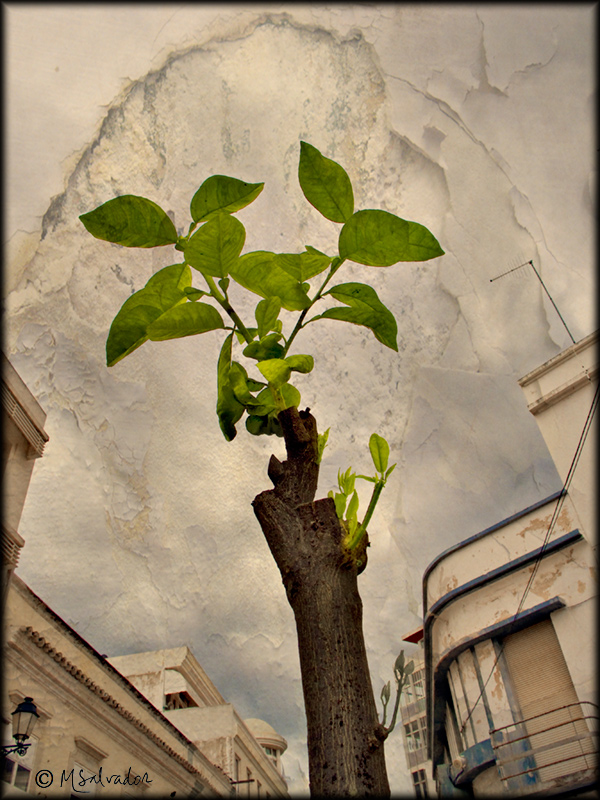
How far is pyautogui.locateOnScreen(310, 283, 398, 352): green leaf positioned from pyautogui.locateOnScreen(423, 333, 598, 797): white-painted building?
9164mm

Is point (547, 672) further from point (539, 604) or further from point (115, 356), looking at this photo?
point (115, 356)

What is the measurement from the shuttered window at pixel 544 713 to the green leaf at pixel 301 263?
32.9 ft

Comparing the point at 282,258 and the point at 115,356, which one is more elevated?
the point at 282,258

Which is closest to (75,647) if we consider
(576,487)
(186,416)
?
(576,487)

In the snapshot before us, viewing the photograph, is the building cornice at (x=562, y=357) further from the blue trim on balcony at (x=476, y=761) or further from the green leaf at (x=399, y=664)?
the green leaf at (x=399, y=664)

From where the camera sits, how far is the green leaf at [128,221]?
1.39 m

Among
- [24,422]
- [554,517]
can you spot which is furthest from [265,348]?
[554,517]

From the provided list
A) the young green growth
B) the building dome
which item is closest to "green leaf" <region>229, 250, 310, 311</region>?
the young green growth

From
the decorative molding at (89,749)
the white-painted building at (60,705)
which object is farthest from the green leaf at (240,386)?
the decorative molding at (89,749)

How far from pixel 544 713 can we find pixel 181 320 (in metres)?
11.2

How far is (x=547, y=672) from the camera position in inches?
403

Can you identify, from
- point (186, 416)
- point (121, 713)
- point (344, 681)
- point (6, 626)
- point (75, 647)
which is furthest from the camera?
point (186, 416)

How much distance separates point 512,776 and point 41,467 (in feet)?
87.7

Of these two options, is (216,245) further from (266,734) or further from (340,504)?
(266,734)
